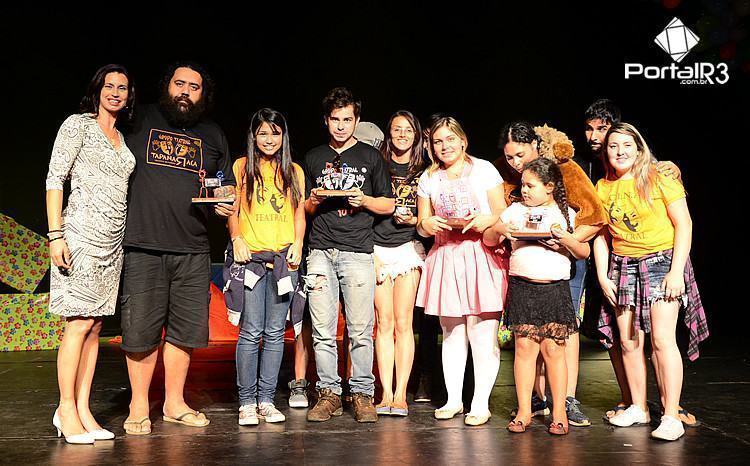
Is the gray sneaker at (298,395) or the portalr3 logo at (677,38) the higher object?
the portalr3 logo at (677,38)

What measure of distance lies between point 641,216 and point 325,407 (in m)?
1.66

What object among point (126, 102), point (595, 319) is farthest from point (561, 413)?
point (126, 102)

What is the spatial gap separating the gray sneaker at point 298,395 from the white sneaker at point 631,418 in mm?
1471

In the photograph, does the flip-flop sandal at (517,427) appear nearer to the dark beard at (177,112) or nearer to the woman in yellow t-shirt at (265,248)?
the woman in yellow t-shirt at (265,248)

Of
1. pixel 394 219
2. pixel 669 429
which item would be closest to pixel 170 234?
pixel 394 219

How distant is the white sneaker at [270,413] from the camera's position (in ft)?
12.5

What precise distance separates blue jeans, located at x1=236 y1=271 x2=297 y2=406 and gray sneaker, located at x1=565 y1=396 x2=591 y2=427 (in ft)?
4.39

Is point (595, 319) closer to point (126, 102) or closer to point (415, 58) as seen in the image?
point (126, 102)

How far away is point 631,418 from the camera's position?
3.75 metres

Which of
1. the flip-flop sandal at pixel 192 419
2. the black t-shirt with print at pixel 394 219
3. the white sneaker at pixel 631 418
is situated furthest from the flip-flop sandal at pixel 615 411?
the flip-flop sandal at pixel 192 419

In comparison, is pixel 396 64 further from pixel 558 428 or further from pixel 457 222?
pixel 558 428

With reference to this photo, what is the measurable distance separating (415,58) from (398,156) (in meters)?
2.48

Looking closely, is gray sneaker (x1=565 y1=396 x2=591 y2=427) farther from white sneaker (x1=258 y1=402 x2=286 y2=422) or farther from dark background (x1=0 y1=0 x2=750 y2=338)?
dark background (x1=0 y1=0 x2=750 y2=338)

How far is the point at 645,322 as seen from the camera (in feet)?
11.9
